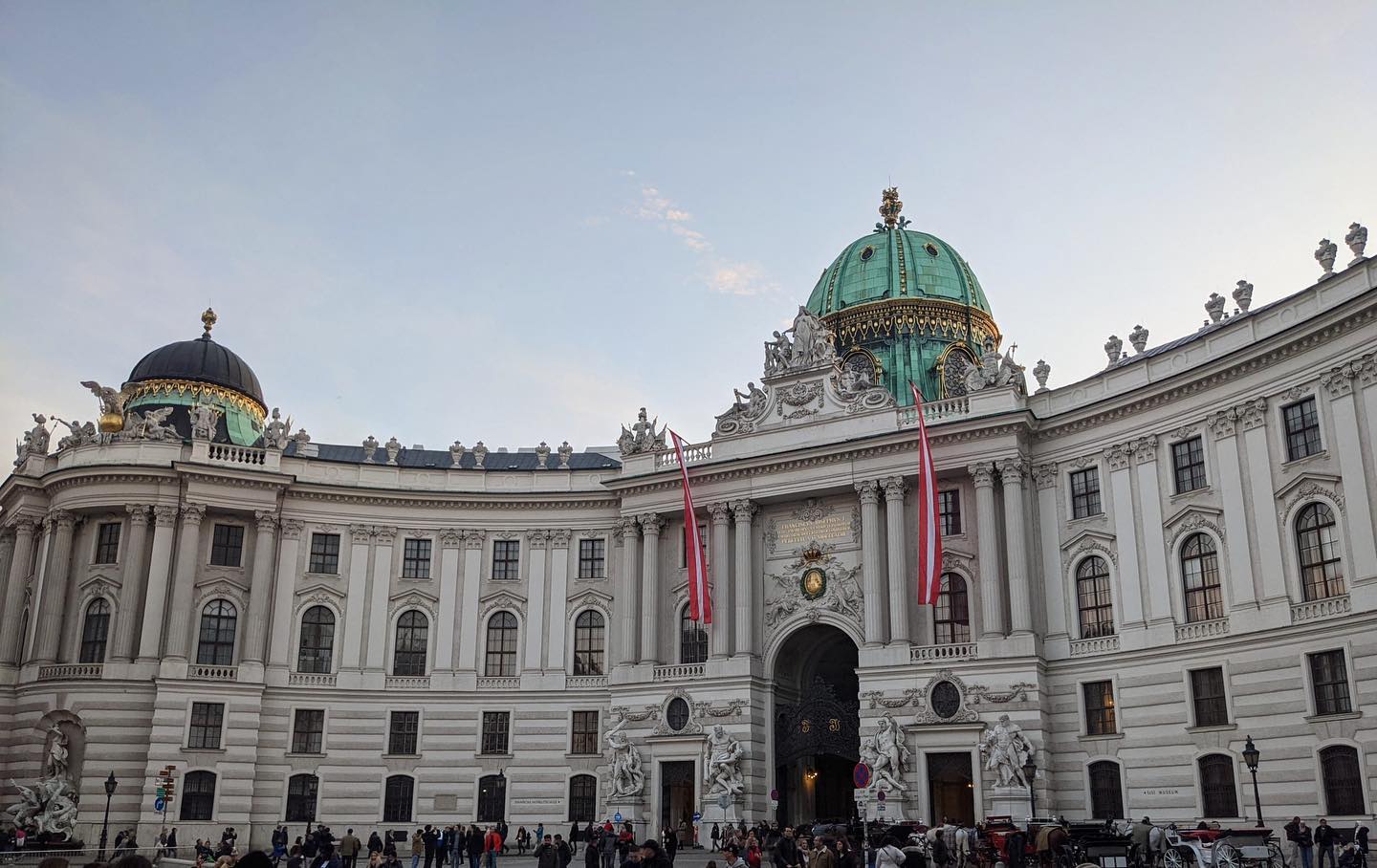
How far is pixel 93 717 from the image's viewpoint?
168 feet

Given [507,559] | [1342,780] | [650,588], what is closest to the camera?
[1342,780]

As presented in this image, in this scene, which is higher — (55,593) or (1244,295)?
(1244,295)

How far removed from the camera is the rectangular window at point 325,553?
56.9 metres

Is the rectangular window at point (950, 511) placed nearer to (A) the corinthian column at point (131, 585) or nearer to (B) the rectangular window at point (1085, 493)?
(B) the rectangular window at point (1085, 493)

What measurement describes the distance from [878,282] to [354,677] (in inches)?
1258

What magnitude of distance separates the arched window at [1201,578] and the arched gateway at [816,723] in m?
13.1

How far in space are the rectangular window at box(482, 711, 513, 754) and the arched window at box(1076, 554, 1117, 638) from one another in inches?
997

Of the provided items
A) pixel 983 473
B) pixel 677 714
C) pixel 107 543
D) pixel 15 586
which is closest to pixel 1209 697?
pixel 983 473

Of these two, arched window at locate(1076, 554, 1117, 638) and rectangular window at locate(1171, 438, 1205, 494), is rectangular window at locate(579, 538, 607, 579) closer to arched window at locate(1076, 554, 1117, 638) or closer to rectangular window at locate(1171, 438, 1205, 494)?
arched window at locate(1076, 554, 1117, 638)

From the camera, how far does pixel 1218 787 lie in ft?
132

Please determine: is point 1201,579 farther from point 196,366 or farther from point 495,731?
point 196,366

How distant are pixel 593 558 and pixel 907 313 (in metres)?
20.0

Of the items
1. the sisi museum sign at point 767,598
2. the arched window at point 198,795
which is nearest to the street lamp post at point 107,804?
the sisi museum sign at point 767,598

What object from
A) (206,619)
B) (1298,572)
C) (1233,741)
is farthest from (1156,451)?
(206,619)
